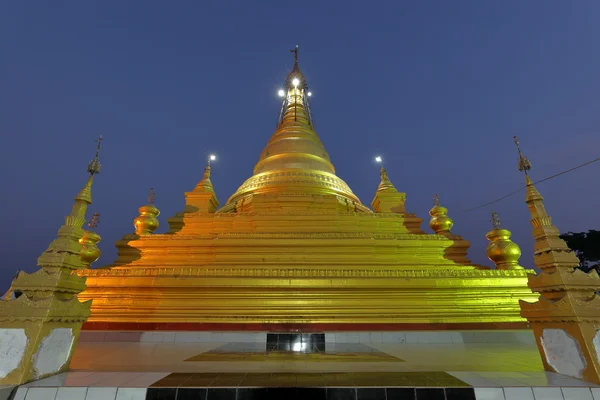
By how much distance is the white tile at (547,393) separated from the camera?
2.57m

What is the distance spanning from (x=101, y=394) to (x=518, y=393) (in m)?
3.58

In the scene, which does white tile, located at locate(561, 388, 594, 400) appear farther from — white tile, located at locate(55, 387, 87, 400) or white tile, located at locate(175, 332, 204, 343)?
white tile, located at locate(175, 332, 204, 343)

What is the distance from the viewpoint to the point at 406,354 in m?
4.65

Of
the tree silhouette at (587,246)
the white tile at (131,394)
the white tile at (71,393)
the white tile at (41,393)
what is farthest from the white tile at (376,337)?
the tree silhouette at (587,246)

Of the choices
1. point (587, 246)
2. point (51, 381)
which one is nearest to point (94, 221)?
point (51, 381)

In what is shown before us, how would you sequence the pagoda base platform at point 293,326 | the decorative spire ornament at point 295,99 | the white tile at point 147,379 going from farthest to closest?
1. the decorative spire ornament at point 295,99
2. the pagoda base platform at point 293,326
3. the white tile at point 147,379

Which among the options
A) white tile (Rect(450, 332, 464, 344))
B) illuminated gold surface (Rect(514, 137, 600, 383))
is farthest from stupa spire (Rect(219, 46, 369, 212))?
illuminated gold surface (Rect(514, 137, 600, 383))

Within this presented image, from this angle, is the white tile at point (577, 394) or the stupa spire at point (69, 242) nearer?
the white tile at point (577, 394)

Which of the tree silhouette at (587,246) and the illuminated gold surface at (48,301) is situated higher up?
the tree silhouette at (587,246)

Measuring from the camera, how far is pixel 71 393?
2598 mm

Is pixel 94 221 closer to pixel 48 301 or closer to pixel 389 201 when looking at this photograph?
pixel 48 301

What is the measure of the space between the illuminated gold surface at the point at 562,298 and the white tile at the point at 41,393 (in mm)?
5084

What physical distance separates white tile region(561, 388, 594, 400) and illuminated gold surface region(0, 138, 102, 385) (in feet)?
16.5

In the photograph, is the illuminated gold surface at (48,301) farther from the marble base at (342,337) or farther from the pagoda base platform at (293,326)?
the pagoda base platform at (293,326)
